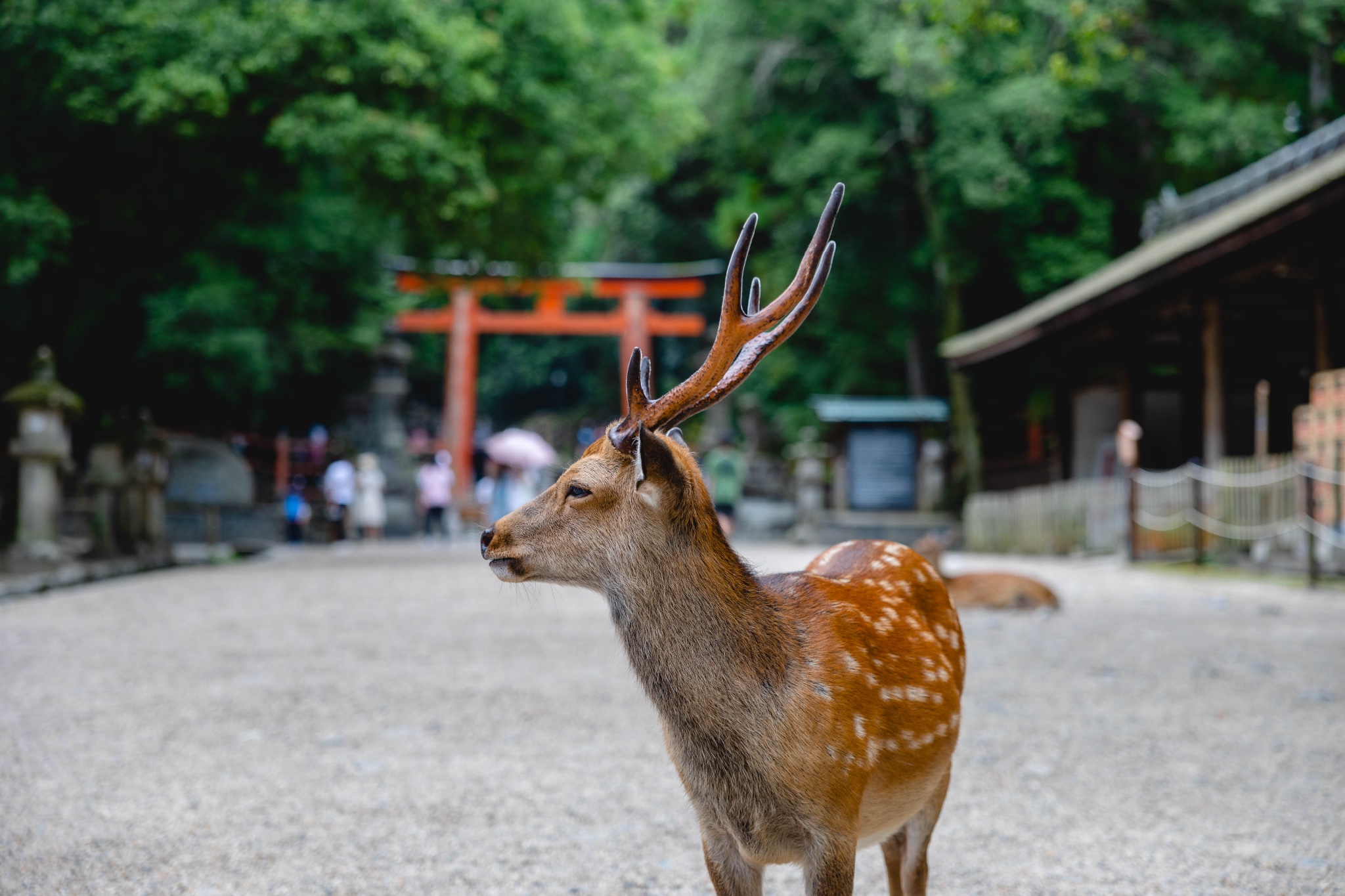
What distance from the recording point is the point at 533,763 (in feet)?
13.7

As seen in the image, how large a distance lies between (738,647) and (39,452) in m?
11.1

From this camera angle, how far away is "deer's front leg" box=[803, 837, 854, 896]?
200cm

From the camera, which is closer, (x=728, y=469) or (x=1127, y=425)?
(x=728, y=469)

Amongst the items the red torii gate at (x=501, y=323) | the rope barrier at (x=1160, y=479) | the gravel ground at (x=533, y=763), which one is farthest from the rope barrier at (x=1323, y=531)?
the red torii gate at (x=501, y=323)

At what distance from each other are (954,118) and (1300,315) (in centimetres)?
707

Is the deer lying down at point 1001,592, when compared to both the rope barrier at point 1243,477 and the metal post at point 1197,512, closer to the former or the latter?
the rope barrier at point 1243,477

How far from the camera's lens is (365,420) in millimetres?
25484

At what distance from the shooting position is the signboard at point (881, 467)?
21.2 m

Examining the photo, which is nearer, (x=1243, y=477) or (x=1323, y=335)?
(x=1323, y=335)

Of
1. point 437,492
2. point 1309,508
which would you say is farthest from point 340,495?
point 1309,508

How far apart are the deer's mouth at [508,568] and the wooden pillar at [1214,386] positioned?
12824 millimetres

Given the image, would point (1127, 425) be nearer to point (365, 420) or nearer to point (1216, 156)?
point (1216, 156)

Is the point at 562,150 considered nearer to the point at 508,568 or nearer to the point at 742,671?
the point at 508,568

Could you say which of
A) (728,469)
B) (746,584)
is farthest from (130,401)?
(746,584)
